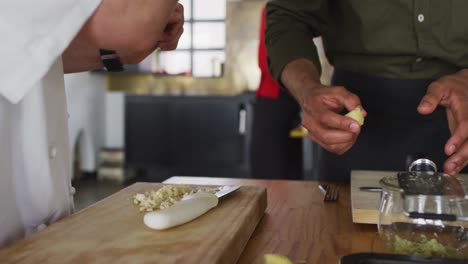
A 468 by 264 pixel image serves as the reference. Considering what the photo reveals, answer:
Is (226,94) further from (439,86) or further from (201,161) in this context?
(439,86)

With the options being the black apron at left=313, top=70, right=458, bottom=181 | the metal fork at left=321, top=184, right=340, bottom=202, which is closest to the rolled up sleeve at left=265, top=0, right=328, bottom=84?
the black apron at left=313, top=70, right=458, bottom=181

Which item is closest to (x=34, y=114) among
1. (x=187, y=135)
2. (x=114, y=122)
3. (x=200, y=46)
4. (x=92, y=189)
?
(x=92, y=189)

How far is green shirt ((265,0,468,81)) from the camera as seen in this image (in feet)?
4.03

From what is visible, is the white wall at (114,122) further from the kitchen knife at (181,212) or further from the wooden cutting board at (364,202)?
the kitchen knife at (181,212)

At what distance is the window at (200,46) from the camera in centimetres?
576

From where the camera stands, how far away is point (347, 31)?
1317 millimetres

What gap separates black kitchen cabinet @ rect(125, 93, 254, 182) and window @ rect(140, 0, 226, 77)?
20.8 inches

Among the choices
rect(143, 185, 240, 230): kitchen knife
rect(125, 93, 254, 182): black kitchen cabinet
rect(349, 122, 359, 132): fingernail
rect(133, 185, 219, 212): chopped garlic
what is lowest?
rect(125, 93, 254, 182): black kitchen cabinet

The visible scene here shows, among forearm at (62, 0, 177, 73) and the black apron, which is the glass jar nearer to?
forearm at (62, 0, 177, 73)

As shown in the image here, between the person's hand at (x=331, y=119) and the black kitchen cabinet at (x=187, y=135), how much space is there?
13.9 feet

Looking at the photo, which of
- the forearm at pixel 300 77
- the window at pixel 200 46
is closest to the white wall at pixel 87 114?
the window at pixel 200 46

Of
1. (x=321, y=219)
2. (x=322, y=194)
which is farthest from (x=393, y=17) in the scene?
(x=321, y=219)

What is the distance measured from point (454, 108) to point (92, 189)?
4.34m

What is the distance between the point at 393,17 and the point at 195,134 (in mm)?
4236
